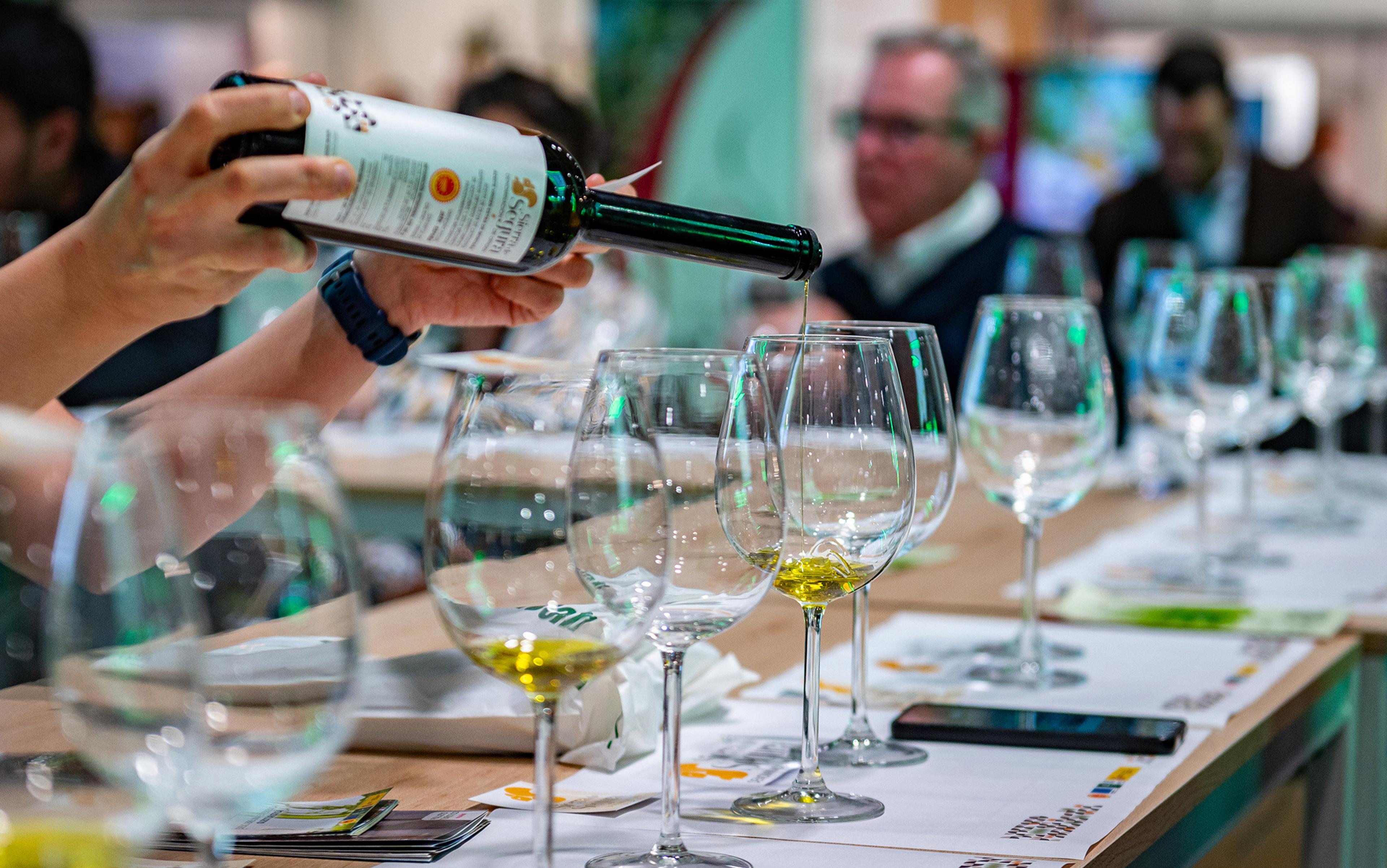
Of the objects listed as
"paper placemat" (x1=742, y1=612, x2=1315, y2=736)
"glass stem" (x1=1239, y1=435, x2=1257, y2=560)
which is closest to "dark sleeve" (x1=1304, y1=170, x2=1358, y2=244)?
"glass stem" (x1=1239, y1=435, x2=1257, y2=560)

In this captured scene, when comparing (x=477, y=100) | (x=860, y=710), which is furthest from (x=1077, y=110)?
(x=860, y=710)

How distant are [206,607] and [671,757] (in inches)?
10.2

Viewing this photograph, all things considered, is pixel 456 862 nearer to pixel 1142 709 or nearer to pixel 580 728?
pixel 580 728

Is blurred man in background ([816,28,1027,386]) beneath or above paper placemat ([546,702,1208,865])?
above

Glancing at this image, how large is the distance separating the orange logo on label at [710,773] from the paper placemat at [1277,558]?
57cm

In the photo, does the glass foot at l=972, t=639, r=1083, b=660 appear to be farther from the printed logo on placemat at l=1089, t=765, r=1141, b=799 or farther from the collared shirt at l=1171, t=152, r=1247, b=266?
the collared shirt at l=1171, t=152, r=1247, b=266

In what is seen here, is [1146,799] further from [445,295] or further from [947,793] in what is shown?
[445,295]

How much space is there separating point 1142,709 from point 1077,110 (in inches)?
203

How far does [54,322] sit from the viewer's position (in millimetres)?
911

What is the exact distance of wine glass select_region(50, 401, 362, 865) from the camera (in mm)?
429

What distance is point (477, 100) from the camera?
2928mm

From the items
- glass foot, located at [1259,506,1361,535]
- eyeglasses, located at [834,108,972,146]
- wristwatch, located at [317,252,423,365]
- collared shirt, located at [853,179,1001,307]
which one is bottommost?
glass foot, located at [1259,506,1361,535]

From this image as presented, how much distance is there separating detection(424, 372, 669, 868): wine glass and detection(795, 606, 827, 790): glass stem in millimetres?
204

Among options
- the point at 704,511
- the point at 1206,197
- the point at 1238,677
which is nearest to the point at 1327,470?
the point at 1238,677
